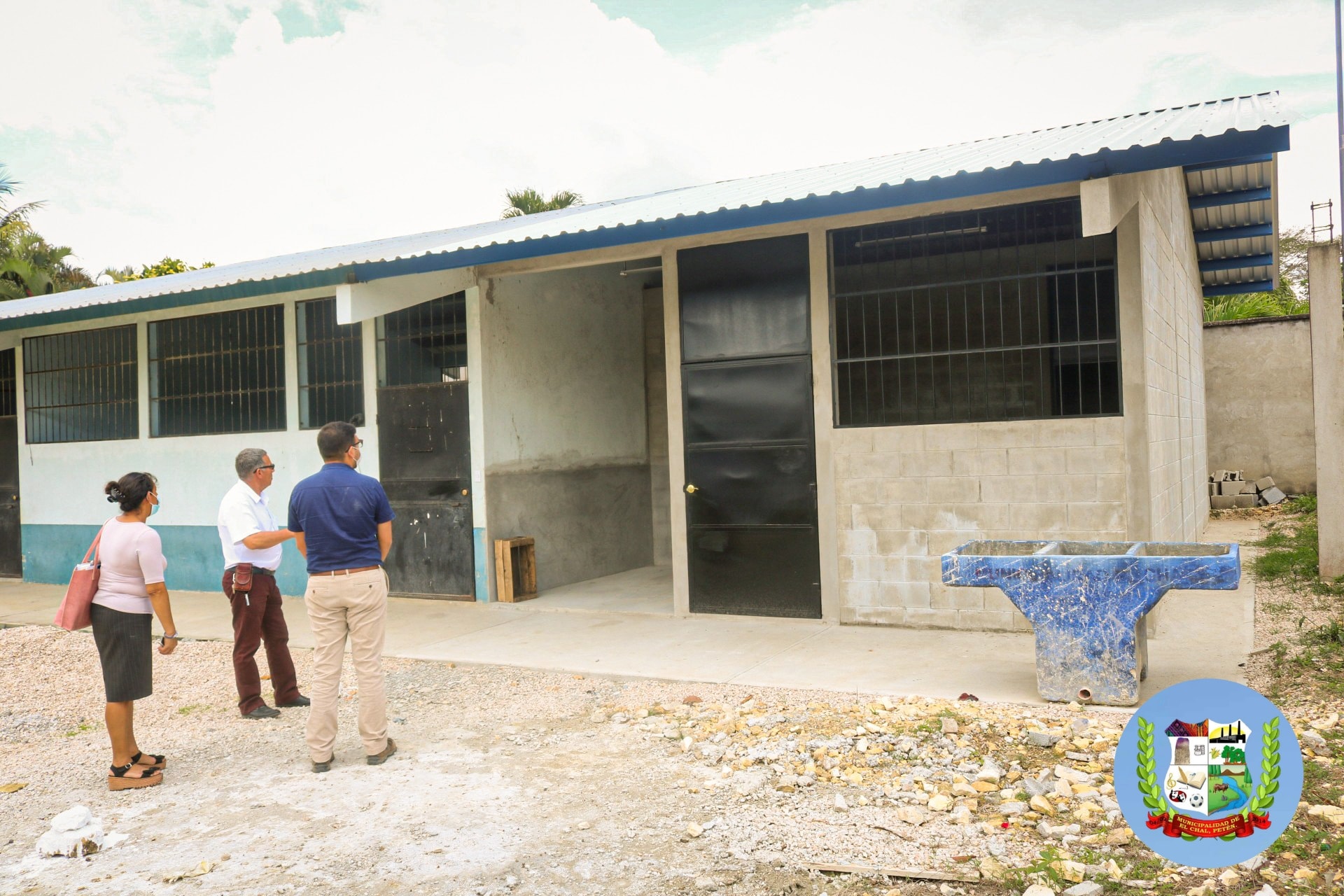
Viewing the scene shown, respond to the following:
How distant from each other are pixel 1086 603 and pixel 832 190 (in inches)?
133

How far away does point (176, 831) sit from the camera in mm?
4340

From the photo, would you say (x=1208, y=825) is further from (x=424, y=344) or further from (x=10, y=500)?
(x=10, y=500)

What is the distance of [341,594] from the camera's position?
201 inches

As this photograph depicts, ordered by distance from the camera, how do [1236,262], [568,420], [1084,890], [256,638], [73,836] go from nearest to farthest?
[1084,890] → [73,836] → [256,638] → [568,420] → [1236,262]

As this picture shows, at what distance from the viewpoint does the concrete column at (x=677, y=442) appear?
348 inches

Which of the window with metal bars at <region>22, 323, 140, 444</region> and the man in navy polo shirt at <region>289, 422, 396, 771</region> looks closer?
the man in navy polo shirt at <region>289, 422, 396, 771</region>

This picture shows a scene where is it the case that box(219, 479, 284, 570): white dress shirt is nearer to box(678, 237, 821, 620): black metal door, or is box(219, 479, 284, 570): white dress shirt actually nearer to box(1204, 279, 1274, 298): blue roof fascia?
box(678, 237, 821, 620): black metal door

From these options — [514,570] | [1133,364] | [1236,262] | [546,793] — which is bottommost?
[546,793]

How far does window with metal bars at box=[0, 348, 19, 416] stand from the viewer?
44.5 feet

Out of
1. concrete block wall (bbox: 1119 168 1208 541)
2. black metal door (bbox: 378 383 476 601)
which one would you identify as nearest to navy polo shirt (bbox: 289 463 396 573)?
black metal door (bbox: 378 383 476 601)

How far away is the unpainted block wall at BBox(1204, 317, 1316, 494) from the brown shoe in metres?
15.9

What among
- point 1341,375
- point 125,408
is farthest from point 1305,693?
point 125,408

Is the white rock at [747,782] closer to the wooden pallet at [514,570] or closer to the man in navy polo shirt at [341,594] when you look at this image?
the man in navy polo shirt at [341,594]

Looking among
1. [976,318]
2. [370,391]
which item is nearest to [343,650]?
[976,318]
